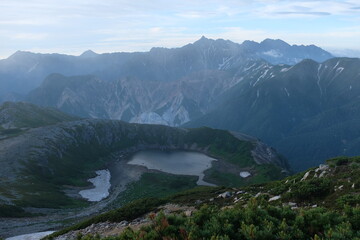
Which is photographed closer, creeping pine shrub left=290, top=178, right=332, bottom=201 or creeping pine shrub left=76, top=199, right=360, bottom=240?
creeping pine shrub left=76, top=199, right=360, bottom=240

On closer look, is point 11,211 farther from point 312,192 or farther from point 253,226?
point 253,226

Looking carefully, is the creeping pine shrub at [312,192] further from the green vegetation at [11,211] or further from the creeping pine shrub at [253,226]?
the green vegetation at [11,211]

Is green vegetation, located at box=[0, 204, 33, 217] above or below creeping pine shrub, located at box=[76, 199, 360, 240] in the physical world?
below

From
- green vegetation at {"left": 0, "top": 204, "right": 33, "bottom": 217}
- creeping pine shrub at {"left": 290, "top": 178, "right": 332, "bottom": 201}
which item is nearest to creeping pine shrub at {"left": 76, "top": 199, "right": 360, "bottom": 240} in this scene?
creeping pine shrub at {"left": 290, "top": 178, "right": 332, "bottom": 201}

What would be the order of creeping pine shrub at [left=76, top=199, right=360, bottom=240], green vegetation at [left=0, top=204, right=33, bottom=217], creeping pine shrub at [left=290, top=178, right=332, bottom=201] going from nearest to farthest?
creeping pine shrub at [left=76, top=199, right=360, bottom=240], creeping pine shrub at [left=290, top=178, right=332, bottom=201], green vegetation at [left=0, top=204, right=33, bottom=217]

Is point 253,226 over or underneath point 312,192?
over

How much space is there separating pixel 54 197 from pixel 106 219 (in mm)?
108145

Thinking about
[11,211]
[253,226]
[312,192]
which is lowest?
[11,211]

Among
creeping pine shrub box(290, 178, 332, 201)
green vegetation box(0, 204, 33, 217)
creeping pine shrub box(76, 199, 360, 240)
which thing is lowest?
green vegetation box(0, 204, 33, 217)

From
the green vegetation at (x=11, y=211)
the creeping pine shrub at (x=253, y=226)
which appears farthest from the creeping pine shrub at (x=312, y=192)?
the green vegetation at (x=11, y=211)

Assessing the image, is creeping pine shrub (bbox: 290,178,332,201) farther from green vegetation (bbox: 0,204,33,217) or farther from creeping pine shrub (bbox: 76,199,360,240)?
green vegetation (bbox: 0,204,33,217)

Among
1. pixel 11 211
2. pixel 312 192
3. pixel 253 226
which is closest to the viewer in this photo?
pixel 253 226

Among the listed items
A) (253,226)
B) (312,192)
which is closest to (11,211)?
(312,192)

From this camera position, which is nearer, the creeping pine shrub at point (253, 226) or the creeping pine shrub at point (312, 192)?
the creeping pine shrub at point (253, 226)
